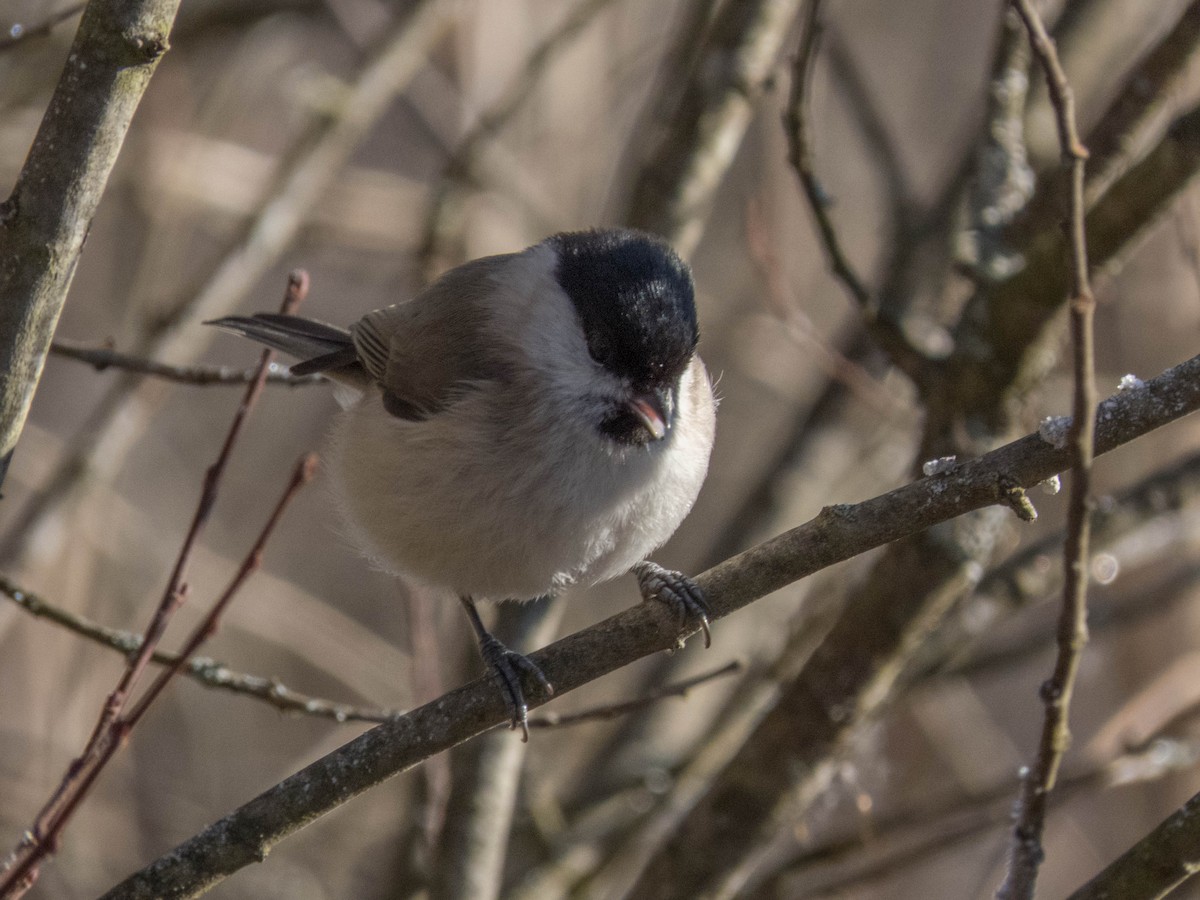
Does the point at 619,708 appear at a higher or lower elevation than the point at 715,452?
lower

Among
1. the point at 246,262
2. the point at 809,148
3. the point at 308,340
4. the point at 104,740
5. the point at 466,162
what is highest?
the point at 466,162

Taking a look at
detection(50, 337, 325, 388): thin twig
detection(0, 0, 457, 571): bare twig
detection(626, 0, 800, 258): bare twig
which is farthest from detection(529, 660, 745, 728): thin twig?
detection(0, 0, 457, 571): bare twig

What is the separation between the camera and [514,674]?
193 cm

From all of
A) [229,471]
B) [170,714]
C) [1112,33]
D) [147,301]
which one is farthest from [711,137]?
[170,714]

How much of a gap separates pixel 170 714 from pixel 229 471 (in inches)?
42.1

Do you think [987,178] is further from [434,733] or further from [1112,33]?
[434,733]

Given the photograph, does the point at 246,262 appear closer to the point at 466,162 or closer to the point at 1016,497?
the point at 466,162

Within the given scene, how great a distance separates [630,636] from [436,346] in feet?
2.87

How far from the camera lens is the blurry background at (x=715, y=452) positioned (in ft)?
9.18

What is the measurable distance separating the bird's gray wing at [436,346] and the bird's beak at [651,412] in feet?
0.95

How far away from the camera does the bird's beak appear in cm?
195

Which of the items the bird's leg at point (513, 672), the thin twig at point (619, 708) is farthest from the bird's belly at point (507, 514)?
the thin twig at point (619, 708)

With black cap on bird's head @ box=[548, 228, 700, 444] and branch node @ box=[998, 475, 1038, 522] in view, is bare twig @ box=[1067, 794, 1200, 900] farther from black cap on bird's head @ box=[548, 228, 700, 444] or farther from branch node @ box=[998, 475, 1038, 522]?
black cap on bird's head @ box=[548, 228, 700, 444]

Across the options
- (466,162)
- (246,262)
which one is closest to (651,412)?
(246,262)
